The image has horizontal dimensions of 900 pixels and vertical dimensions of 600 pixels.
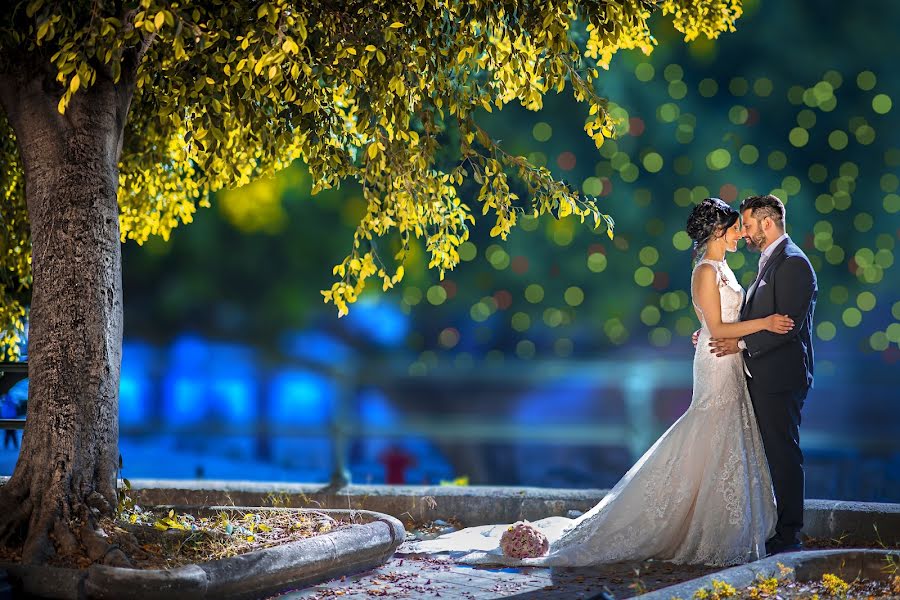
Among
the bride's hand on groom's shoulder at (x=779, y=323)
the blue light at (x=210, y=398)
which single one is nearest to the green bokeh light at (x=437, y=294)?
the blue light at (x=210, y=398)

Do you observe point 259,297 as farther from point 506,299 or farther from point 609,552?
point 609,552

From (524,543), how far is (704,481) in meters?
1.07

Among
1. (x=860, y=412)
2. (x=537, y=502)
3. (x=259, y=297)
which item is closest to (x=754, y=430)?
(x=537, y=502)

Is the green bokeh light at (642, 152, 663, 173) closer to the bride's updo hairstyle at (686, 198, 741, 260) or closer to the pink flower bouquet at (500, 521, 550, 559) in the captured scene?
the bride's updo hairstyle at (686, 198, 741, 260)

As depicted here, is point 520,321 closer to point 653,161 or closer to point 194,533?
point 653,161

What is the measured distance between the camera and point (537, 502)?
7.05 metres

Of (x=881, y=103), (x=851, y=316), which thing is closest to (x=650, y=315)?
(x=851, y=316)

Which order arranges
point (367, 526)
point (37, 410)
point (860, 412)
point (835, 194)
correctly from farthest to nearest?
1. point (860, 412)
2. point (835, 194)
3. point (367, 526)
4. point (37, 410)

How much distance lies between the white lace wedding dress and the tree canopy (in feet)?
3.70

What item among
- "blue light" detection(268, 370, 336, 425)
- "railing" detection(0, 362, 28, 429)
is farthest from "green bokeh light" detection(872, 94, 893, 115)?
"blue light" detection(268, 370, 336, 425)

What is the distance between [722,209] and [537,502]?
240 centimetres

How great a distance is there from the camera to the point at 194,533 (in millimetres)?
5223

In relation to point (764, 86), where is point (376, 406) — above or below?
below

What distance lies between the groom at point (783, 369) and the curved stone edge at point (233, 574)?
2.24 metres
